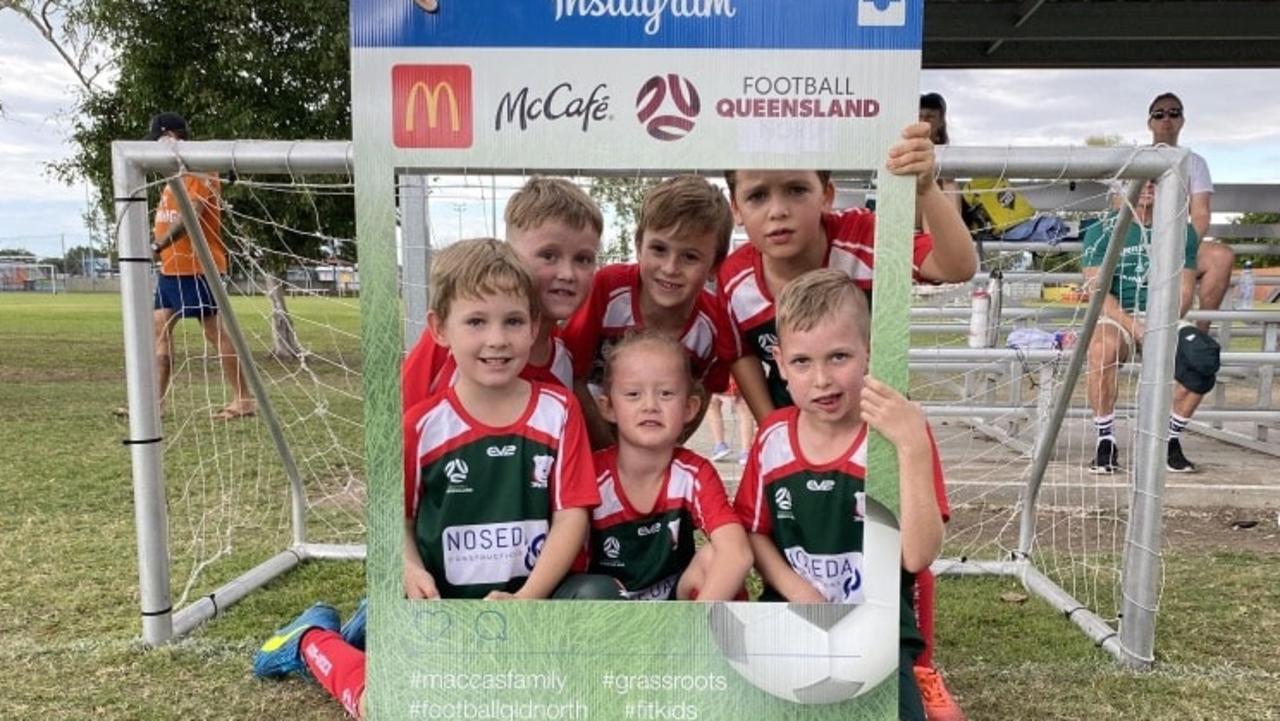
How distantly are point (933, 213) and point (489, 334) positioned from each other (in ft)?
3.32

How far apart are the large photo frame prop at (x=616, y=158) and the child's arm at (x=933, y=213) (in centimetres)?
3

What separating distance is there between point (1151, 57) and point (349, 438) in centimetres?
733

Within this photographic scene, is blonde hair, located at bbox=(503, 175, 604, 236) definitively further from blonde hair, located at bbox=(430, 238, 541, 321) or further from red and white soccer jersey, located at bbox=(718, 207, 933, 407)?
red and white soccer jersey, located at bbox=(718, 207, 933, 407)

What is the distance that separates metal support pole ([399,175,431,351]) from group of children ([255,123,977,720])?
1.5 inches

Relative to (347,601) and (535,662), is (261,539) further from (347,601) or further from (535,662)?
(535,662)

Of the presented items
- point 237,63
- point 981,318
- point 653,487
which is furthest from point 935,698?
point 237,63

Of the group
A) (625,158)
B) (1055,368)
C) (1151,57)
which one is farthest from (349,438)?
(1151,57)

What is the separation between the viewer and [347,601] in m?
3.23

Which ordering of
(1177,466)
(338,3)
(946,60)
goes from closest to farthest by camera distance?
(1177,466) < (946,60) < (338,3)

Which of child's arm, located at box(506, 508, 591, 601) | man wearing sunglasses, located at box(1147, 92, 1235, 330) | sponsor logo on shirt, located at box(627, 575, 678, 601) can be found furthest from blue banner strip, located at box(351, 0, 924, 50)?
man wearing sunglasses, located at box(1147, 92, 1235, 330)

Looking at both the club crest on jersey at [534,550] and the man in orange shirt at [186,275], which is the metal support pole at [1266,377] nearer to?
the club crest on jersey at [534,550]

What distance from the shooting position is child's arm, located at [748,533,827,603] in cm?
196

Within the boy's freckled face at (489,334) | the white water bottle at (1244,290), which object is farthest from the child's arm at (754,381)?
the white water bottle at (1244,290)

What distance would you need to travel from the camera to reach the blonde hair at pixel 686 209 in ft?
6.74
